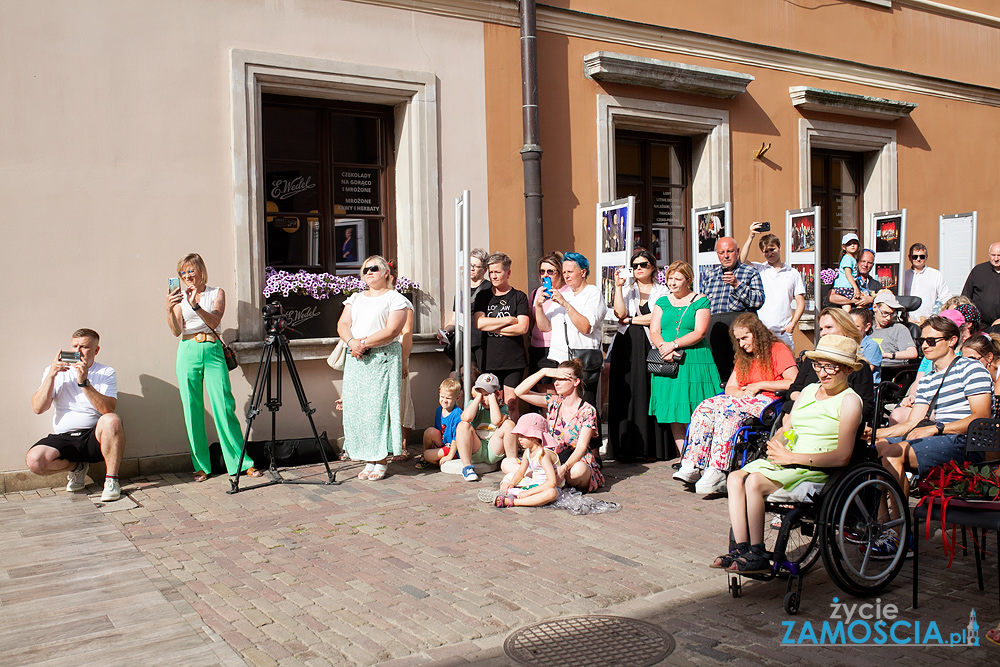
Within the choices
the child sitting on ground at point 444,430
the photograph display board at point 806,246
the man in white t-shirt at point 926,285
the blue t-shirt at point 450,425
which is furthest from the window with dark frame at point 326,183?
the man in white t-shirt at point 926,285

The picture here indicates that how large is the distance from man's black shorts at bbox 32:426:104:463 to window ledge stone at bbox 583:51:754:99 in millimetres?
6049

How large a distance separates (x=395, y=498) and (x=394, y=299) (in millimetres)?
1684

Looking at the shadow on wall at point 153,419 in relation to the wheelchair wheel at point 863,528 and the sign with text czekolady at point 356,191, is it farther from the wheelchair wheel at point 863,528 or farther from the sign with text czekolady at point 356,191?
the wheelchair wheel at point 863,528

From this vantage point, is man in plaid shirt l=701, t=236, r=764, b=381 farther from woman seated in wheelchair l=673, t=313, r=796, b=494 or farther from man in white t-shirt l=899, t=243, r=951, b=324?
man in white t-shirt l=899, t=243, r=951, b=324

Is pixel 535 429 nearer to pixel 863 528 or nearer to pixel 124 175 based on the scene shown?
pixel 863 528

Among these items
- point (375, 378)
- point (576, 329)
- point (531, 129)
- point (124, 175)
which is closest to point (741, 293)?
point (576, 329)

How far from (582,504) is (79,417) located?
12.6 feet

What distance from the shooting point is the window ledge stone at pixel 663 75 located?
9.62m

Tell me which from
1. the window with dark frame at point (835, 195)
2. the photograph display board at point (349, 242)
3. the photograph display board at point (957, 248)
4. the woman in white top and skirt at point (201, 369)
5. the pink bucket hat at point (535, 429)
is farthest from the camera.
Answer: the window with dark frame at point (835, 195)

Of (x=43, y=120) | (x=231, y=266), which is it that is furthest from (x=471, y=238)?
(x=43, y=120)

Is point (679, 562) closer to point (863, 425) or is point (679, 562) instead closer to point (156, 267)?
point (863, 425)

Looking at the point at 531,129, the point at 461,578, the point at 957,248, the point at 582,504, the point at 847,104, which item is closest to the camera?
the point at 461,578

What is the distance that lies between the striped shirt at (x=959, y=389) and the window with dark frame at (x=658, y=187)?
541 cm

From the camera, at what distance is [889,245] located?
11352 millimetres
